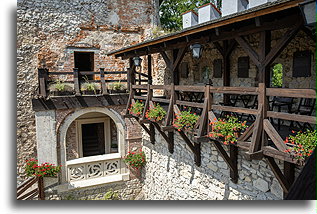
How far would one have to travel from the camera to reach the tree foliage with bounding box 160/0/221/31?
14.7 meters

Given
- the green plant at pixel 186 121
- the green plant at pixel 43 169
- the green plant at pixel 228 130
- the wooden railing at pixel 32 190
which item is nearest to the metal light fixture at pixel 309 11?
the green plant at pixel 228 130

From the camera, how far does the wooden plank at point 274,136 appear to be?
3.56 metres

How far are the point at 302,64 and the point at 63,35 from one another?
7.80 m

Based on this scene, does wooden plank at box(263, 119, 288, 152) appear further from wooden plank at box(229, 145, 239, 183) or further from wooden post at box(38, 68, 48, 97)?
wooden post at box(38, 68, 48, 97)

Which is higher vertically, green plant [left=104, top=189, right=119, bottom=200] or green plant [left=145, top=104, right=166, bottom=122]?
green plant [left=145, top=104, right=166, bottom=122]

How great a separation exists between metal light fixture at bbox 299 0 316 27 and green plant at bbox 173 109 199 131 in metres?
2.75

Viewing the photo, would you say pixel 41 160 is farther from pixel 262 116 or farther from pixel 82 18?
pixel 262 116

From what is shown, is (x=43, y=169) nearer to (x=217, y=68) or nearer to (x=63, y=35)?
(x=63, y=35)

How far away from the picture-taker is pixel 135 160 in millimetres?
8758

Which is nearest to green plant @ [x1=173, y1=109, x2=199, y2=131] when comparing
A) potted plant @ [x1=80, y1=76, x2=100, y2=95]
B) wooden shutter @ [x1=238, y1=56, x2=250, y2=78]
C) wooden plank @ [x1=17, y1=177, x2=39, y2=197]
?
wooden shutter @ [x1=238, y1=56, x2=250, y2=78]

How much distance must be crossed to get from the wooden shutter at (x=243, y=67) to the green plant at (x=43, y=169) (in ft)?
19.2

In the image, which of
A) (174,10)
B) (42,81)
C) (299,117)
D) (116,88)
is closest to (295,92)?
(299,117)

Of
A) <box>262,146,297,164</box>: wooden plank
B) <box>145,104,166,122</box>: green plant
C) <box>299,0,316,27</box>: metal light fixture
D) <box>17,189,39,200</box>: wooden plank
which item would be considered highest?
<box>299,0,316,27</box>: metal light fixture

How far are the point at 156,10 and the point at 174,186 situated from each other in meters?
7.09
